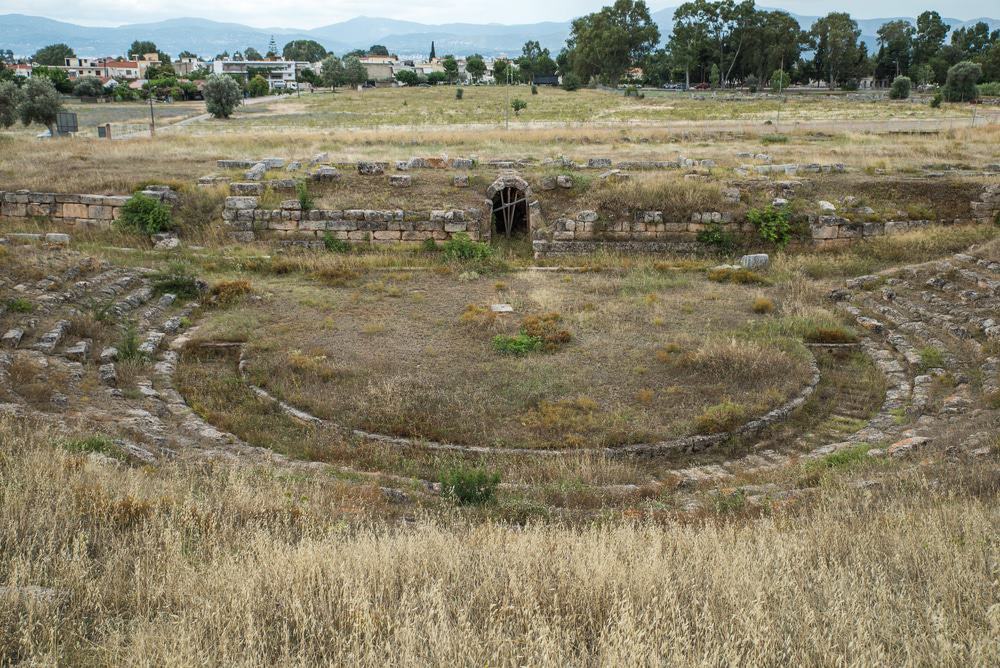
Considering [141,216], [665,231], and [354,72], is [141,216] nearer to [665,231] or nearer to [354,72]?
[665,231]

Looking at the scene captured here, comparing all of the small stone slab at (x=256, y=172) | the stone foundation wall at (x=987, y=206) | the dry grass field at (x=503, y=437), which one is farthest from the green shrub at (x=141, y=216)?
the stone foundation wall at (x=987, y=206)

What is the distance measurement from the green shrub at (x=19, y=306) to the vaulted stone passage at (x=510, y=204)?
1344 cm

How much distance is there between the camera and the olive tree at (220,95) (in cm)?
6022

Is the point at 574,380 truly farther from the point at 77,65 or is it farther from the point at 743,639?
the point at 77,65

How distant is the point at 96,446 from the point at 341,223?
47.5ft

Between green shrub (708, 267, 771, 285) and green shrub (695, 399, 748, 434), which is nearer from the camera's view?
green shrub (695, 399, 748, 434)

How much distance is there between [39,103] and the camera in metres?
43.2

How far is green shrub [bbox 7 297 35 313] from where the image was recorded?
14438 mm

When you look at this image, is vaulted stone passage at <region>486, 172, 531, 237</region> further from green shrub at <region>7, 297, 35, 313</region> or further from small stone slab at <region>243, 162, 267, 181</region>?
green shrub at <region>7, 297, 35, 313</region>

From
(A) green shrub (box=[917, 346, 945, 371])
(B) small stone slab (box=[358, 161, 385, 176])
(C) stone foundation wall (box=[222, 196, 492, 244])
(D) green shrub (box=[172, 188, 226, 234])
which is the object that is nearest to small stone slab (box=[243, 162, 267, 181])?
(D) green shrub (box=[172, 188, 226, 234])

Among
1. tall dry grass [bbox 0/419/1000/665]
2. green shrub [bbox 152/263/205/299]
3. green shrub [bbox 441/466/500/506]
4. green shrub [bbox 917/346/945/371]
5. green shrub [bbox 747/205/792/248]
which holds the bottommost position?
green shrub [bbox 441/466/500/506]

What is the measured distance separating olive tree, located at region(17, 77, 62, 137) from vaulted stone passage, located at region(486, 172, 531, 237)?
30.9 m

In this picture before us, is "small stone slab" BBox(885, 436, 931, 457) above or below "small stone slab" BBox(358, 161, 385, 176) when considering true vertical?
below

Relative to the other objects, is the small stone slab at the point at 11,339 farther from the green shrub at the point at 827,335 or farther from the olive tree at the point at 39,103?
the olive tree at the point at 39,103
